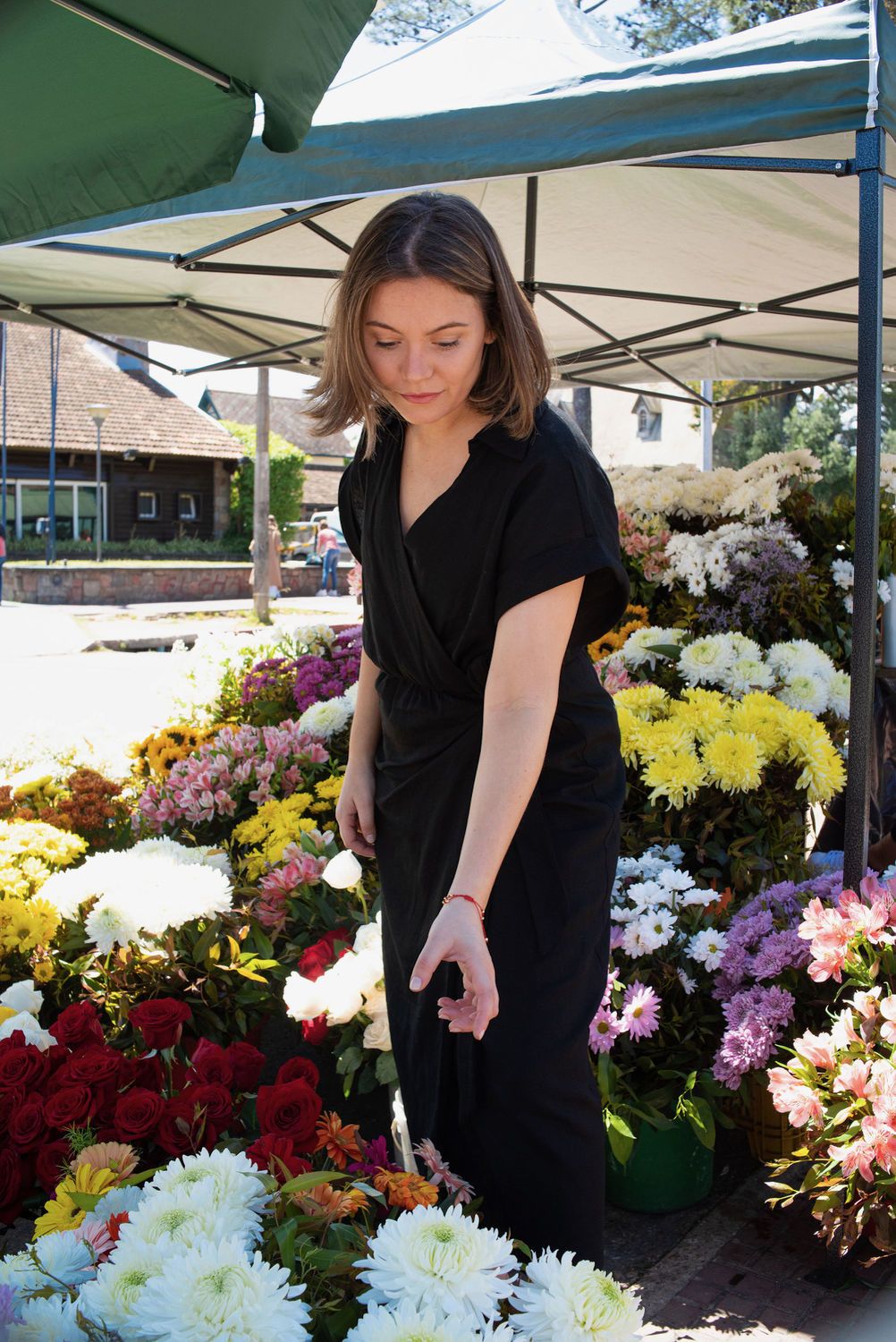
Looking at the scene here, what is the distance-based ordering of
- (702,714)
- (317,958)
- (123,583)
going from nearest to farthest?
(317,958), (702,714), (123,583)

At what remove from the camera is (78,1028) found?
1.96 m

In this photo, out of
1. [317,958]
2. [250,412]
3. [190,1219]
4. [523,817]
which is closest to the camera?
[190,1219]

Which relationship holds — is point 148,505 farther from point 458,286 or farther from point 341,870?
point 458,286

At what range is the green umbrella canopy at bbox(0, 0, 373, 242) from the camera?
160 centimetres

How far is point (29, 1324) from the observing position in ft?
3.36

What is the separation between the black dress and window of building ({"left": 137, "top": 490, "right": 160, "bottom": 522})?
100 feet

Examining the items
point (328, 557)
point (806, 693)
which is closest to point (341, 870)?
point (806, 693)

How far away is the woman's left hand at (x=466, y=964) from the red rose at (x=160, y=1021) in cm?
81

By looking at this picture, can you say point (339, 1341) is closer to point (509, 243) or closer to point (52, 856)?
point (52, 856)

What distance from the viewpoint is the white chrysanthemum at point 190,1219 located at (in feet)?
3.59

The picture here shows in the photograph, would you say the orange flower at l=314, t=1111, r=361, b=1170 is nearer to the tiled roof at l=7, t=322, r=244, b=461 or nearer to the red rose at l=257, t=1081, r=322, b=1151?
the red rose at l=257, t=1081, r=322, b=1151

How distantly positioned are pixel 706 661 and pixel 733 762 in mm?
653

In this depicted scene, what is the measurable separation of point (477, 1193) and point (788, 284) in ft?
15.2

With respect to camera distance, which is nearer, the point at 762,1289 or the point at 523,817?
the point at 523,817
